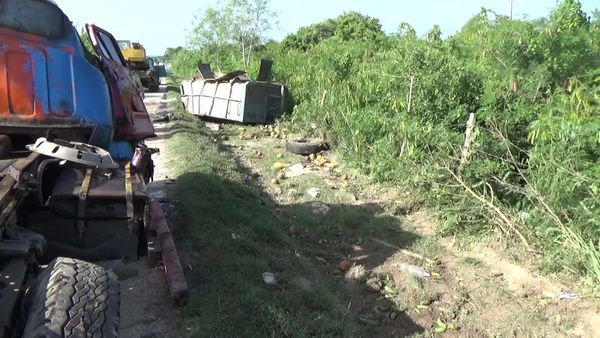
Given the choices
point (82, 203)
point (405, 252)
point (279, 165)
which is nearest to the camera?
point (82, 203)

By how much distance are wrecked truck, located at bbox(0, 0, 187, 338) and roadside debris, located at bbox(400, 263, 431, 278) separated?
2605mm

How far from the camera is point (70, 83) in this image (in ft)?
12.2

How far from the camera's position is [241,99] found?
14719 mm

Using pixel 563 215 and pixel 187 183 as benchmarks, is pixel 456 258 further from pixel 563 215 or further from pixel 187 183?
pixel 187 183

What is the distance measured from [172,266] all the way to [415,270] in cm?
274

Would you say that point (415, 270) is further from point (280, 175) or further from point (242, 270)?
point (280, 175)

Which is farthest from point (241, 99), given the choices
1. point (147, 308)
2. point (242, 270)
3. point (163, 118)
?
point (147, 308)

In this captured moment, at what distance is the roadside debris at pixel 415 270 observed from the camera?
18.6 ft

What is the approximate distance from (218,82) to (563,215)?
476 inches

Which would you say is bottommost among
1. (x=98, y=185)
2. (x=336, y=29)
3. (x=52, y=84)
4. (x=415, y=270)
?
(x=415, y=270)

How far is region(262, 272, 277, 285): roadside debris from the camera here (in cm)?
478

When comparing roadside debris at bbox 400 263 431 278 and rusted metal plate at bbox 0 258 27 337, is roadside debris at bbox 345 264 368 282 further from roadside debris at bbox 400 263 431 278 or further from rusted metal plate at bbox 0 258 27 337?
rusted metal plate at bbox 0 258 27 337

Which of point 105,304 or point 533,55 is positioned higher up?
point 533,55

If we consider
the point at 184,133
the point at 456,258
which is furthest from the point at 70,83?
the point at 184,133
